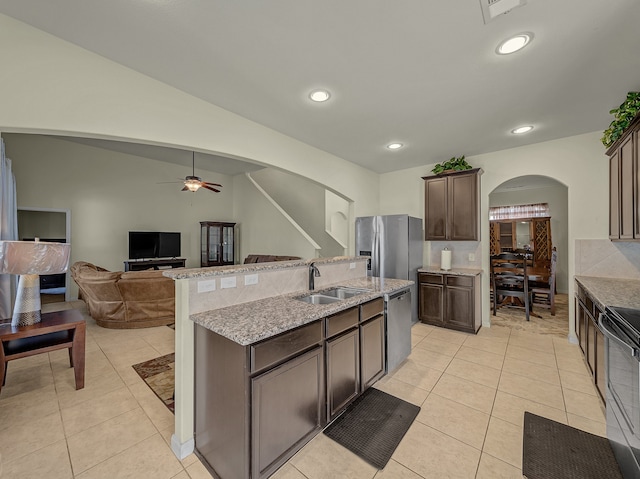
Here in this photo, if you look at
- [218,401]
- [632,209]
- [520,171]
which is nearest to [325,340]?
[218,401]

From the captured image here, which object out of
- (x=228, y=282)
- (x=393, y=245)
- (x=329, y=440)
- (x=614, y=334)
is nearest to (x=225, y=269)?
(x=228, y=282)

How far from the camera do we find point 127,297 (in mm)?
4020

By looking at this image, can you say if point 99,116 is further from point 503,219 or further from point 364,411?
point 503,219

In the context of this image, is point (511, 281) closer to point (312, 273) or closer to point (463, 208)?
point (463, 208)

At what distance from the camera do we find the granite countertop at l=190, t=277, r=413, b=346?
4.74 ft

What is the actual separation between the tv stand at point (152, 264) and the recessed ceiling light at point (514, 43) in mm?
7526

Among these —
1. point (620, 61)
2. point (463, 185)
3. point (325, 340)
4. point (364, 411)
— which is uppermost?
point (620, 61)

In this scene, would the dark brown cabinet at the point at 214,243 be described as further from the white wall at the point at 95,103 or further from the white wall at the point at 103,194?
the white wall at the point at 95,103

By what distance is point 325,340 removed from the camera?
187 cm

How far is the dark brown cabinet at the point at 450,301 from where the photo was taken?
12.6 feet

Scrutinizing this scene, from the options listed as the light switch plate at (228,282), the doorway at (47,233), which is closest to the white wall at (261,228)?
the doorway at (47,233)

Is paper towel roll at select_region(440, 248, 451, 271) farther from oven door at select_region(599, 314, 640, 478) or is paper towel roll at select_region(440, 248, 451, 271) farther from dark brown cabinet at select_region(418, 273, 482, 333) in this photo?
oven door at select_region(599, 314, 640, 478)

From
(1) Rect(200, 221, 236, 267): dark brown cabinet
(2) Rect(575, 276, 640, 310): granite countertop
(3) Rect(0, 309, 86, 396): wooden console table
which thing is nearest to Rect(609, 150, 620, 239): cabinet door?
(2) Rect(575, 276, 640, 310): granite countertop

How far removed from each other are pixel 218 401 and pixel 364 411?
1.23 meters
